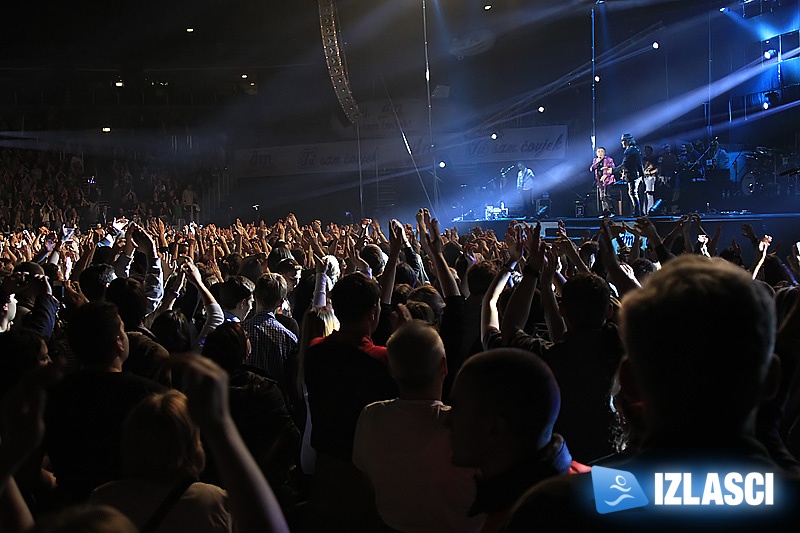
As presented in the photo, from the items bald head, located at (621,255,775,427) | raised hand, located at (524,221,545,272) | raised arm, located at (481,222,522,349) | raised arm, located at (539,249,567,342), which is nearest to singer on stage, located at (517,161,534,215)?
raised arm, located at (481,222,522,349)

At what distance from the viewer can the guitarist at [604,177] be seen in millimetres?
15227

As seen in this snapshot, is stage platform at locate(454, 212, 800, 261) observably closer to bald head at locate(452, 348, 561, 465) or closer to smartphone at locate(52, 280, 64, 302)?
smartphone at locate(52, 280, 64, 302)

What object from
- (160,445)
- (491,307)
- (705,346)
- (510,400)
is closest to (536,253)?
(491,307)

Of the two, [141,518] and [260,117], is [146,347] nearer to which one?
[141,518]

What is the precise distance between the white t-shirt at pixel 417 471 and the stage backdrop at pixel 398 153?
64.3 feet

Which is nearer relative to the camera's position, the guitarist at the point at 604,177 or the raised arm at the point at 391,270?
the raised arm at the point at 391,270

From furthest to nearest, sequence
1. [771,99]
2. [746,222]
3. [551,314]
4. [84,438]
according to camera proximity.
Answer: [771,99] → [746,222] → [551,314] → [84,438]

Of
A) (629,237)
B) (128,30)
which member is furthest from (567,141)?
(128,30)

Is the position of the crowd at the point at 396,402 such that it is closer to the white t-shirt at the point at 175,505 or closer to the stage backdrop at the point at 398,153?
the white t-shirt at the point at 175,505

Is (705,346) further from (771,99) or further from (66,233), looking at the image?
(771,99)

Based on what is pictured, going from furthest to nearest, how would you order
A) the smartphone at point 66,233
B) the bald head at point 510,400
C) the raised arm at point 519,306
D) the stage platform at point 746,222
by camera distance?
the stage platform at point 746,222
the smartphone at point 66,233
the raised arm at point 519,306
the bald head at point 510,400

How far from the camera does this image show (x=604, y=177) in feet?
50.2

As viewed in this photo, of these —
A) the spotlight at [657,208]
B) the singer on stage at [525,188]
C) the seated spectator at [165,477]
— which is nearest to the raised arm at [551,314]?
the seated spectator at [165,477]

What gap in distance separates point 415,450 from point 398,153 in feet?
70.6
